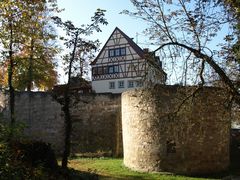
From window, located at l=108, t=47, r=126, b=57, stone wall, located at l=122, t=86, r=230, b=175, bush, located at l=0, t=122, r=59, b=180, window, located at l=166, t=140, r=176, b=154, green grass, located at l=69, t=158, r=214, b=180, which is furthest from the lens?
window, located at l=108, t=47, r=126, b=57

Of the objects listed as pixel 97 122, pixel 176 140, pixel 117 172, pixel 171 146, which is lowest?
pixel 117 172

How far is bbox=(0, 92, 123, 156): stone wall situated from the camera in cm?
1959

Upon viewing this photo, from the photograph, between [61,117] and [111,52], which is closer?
[61,117]

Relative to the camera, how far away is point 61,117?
19688 millimetres

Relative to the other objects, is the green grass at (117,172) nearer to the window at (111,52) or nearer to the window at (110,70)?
the window at (111,52)

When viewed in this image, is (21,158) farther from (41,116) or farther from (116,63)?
(116,63)

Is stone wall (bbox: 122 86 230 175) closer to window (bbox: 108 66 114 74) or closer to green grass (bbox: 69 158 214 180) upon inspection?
green grass (bbox: 69 158 214 180)

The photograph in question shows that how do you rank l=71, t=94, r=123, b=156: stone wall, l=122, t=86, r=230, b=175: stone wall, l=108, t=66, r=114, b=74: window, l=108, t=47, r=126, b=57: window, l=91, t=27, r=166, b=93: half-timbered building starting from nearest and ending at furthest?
1. l=122, t=86, r=230, b=175: stone wall
2. l=71, t=94, r=123, b=156: stone wall
3. l=91, t=27, r=166, b=93: half-timbered building
4. l=108, t=47, r=126, b=57: window
5. l=108, t=66, r=114, b=74: window

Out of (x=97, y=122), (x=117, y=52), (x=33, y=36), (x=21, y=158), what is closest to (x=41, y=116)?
(x=97, y=122)

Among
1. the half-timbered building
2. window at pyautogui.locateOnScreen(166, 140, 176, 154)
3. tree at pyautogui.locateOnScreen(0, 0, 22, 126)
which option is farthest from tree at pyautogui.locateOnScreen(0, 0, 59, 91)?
the half-timbered building

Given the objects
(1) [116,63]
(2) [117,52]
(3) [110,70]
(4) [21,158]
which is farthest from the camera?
(3) [110,70]

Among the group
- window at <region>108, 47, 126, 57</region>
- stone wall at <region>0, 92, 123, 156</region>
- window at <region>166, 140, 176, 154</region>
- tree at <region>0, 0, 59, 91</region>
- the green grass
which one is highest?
window at <region>108, 47, 126, 57</region>

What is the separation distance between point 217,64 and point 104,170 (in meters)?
6.77

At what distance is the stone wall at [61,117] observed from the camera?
64.3 feet
